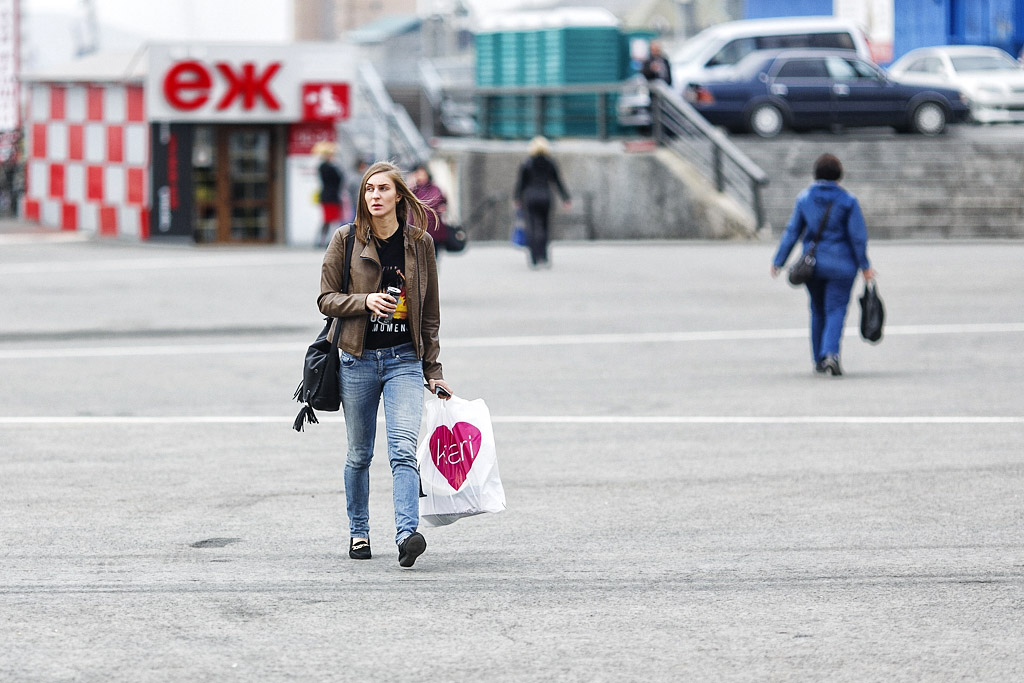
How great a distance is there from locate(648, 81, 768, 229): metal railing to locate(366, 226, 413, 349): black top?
18.6 m

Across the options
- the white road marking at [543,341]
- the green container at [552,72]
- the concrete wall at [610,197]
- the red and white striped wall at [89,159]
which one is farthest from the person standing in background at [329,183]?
the white road marking at [543,341]

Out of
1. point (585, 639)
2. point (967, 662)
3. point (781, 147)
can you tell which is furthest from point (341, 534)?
point (781, 147)

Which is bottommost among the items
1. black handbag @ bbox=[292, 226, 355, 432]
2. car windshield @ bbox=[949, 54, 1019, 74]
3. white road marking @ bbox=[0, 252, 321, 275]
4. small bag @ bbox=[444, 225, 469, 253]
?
white road marking @ bbox=[0, 252, 321, 275]

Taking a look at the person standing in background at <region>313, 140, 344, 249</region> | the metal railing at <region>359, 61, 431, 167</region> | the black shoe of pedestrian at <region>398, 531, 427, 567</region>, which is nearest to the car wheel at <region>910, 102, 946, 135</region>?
the metal railing at <region>359, 61, 431, 167</region>

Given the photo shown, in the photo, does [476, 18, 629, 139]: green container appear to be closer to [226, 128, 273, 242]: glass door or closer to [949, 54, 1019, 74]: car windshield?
[226, 128, 273, 242]: glass door

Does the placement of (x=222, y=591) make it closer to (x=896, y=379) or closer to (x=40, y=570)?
(x=40, y=570)

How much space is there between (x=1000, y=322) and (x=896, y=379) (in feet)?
13.7

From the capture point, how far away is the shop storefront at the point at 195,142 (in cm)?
2902

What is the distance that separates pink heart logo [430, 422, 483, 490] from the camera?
21.1 ft

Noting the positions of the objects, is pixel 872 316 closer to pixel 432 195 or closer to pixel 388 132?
pixel 432 195

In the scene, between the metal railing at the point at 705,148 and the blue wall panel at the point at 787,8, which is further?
the blue wall panel at the point at 787,8

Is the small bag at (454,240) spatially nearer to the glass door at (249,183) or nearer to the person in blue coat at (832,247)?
the person in blue coat at (832,247)

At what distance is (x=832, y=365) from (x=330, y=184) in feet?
42.1

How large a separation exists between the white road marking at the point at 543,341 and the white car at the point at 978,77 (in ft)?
47.3
